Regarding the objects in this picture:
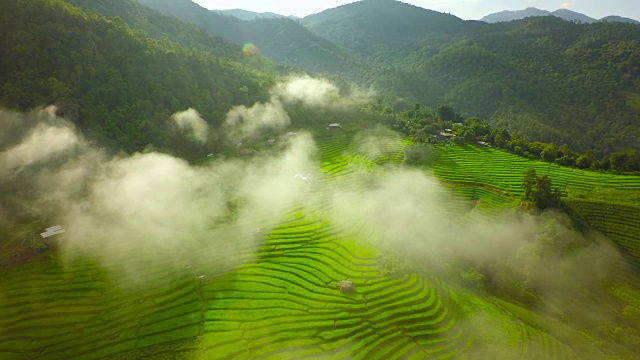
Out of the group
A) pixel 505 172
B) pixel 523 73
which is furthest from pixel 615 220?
pixel 523 73

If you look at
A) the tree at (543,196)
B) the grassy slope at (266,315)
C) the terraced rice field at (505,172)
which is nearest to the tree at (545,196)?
the tree at (543,196)

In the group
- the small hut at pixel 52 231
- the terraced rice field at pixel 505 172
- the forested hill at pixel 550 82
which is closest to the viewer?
the small hut at pixel 52 231

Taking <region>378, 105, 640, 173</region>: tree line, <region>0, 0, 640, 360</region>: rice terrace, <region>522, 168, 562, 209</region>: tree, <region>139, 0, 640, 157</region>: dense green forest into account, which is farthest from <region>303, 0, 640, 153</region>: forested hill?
<region>522, 168, 562, 209</region>: tree

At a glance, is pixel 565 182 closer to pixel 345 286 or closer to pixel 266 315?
pixel 345 286

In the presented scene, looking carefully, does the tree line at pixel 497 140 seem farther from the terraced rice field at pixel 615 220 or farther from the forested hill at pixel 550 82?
the forested hill at pixel 550 82

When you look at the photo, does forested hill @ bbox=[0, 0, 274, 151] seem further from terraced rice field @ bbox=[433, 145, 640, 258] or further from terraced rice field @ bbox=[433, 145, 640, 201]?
terraced rice field @ bbox=[433, 145, 640, 258]
